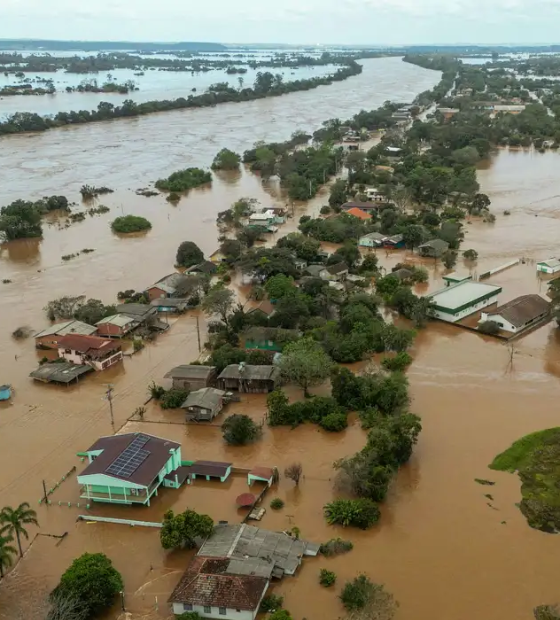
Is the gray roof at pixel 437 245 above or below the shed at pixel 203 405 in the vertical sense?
above

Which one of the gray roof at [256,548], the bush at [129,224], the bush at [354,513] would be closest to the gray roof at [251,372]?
the bush at [354,513]

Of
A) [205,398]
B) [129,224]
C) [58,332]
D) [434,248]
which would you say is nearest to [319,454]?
[205,398]

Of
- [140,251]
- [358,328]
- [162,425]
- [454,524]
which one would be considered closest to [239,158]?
[140,251]

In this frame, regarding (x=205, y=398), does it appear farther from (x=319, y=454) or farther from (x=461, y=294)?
(x=461, y=294)

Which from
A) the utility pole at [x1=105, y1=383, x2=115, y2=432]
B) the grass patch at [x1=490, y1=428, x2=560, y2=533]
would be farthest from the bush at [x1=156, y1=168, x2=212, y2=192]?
the grass patch at [x1=490, y1=428, x2=560, y2=533]

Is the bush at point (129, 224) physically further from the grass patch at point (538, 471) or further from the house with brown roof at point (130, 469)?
the grass patch at point (538, 471)

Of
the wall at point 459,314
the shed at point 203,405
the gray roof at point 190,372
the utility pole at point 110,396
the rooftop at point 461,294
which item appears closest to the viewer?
the shed at point 203,405

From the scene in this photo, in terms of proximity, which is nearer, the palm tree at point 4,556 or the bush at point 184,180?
the palm tree at point 4,556
